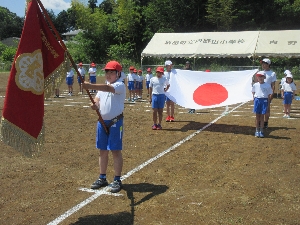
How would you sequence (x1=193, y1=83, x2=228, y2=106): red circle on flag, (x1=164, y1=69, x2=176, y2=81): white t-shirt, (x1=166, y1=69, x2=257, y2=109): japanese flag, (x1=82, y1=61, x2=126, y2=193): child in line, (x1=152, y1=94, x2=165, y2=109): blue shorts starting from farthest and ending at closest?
(x1=164, y1=69, x2=176, y2=81): white t-shirt
(x1=193, y1=83, x2=228, y2=106): red circle on flag
(x1=166, y1=69, x2=257, y2=109): japanese flag
(x1=152, y1=94, x2=165, y2=109): blue shorts
(x1=82, y1=61, x2=126, y2=193): child in line

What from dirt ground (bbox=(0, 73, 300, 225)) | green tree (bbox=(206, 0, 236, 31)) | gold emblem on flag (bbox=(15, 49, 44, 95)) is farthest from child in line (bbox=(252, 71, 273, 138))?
green tree (bbox=(206, 0, 236, 31))

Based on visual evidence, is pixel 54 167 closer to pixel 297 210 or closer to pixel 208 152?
pixel 208 152

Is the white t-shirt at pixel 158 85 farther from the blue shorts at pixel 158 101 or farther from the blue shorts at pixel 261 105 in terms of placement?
the blue shorts at pixel 261 105

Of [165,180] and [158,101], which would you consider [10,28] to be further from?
[165,180]

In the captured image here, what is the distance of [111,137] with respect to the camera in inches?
218

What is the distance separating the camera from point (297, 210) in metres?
4.96

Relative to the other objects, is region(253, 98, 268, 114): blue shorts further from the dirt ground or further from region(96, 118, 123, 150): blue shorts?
region(96, 118, 123, 150): blue shorts

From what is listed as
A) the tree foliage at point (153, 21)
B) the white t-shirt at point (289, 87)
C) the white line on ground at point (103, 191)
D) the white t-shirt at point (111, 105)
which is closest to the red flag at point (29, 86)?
the white line on ground at point (103, 191)

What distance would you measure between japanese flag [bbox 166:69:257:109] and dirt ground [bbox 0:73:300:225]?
3.48 feet

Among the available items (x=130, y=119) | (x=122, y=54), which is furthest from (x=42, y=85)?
(x=122, y=54)

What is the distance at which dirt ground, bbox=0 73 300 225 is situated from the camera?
481 cm

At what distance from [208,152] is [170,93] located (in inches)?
146

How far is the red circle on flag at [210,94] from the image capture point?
37.0ft

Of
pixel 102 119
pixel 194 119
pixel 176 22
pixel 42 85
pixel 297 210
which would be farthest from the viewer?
pixel 176 22
